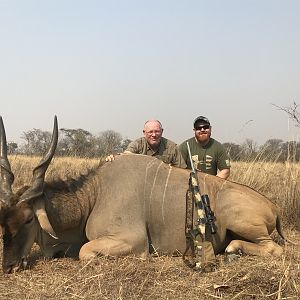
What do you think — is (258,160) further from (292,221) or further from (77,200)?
(77,200)

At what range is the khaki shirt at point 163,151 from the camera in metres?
5.32

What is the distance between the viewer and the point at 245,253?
3977 mm

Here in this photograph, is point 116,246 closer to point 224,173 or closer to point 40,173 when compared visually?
point 40,173

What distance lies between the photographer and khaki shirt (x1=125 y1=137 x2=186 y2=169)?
532 cm

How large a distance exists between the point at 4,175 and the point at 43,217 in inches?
17.1

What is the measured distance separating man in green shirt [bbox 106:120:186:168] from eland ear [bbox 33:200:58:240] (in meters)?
1.74

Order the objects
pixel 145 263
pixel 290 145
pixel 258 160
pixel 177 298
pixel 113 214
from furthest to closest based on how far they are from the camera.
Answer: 1. pixel 258 160
2. pixel 290 145
3. pixel 113 214
4. pixel 145 263
5. pixel 177 298

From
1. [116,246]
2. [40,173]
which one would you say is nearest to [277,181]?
[116,246]

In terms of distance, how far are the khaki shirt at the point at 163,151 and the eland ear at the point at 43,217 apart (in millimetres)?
1804

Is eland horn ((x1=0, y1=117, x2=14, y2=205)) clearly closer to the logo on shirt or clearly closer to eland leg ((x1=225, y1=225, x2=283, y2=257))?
eland leg ((x1=225, y1=225, x2=283, y2=257))

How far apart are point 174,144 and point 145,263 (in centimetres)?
208

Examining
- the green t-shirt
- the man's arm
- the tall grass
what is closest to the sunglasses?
the green t-shirt

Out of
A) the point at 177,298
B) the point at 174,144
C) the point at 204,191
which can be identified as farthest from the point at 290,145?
the point at 177,298

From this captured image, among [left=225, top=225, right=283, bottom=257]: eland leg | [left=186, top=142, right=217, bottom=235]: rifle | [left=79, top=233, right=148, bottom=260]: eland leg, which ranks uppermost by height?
[left=186, top=142, right=217, bottom=235]: rifle
